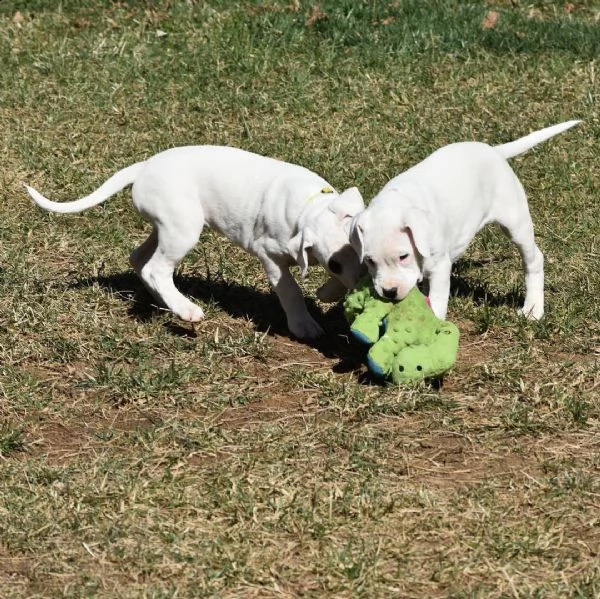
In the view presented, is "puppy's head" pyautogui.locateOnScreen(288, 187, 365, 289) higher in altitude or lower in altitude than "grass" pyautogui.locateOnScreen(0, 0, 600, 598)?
higher

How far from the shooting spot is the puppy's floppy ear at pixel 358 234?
5.32 meters

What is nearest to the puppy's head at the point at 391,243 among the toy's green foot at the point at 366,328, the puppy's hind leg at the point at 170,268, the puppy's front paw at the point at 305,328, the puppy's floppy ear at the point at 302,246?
the toy's green foot at the point at 366,328

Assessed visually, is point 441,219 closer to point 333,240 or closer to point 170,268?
point 333,240

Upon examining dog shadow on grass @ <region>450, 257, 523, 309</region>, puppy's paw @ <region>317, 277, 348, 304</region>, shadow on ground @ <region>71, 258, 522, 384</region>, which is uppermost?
puppy's paw @ <region>317, 277, 348, 304</region>

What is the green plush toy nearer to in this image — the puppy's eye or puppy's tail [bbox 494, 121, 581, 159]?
the puppy's eye

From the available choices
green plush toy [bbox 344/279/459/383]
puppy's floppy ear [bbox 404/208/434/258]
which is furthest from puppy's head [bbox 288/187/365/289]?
puppy's floppy ear [bbox 404/208/434/258]

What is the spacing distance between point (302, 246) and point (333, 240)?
150 millimetres

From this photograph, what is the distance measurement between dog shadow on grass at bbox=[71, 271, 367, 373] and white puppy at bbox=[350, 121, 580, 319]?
59 cm

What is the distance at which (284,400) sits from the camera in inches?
222

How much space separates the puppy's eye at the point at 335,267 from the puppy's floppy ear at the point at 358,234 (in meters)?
0.21

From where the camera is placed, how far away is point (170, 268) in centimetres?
630

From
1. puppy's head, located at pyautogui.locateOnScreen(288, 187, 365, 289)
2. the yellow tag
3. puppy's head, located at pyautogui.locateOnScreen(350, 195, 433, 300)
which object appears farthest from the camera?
the yellow tag

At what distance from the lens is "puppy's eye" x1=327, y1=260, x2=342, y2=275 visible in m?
5.65

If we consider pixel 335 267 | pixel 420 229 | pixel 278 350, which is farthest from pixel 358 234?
pixel 278 350
